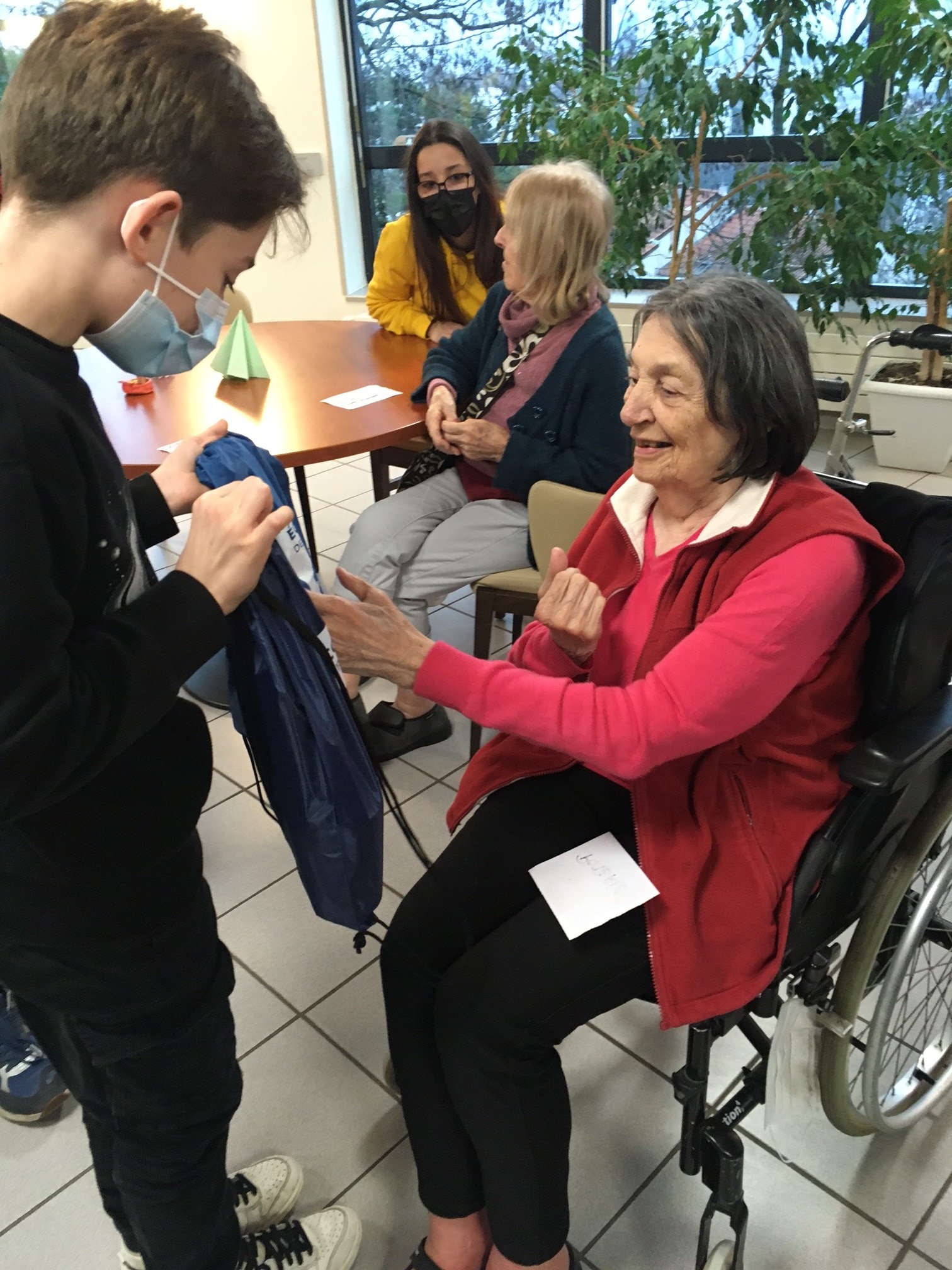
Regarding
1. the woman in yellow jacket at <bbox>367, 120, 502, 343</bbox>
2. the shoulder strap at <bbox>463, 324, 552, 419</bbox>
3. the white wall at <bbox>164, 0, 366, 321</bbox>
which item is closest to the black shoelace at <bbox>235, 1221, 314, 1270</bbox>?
the shoulder strap at <bbox>463, 324, 552, 419</bbox>

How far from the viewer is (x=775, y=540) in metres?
1.06

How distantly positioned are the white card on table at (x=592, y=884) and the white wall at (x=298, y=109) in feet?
13.2

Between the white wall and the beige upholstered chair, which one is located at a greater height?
the white wall

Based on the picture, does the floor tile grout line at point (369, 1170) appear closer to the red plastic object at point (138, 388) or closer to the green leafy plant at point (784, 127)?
the red plastic object at point (138, 388)

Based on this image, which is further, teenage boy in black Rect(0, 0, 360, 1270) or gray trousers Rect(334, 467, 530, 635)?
gray trousers Rect(334, 467, 530, 635)

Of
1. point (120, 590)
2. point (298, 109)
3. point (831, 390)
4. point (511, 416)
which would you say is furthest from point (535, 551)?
point (298, 109)

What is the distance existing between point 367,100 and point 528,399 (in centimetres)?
400

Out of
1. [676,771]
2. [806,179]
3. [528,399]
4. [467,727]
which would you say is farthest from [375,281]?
[676,771]

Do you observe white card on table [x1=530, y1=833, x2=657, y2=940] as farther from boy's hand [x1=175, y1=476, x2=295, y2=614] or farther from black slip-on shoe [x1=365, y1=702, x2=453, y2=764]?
black slip-on shoe [x1=365, y1=702, x2=453, y2=764]

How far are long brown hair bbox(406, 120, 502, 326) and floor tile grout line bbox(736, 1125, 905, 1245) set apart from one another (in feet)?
7.45

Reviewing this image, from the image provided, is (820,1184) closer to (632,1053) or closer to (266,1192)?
(632,1053)

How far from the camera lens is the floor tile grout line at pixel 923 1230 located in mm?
1229

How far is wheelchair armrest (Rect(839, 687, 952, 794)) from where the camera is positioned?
3.10 ft

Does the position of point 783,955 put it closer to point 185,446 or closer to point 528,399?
point 185,446
